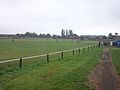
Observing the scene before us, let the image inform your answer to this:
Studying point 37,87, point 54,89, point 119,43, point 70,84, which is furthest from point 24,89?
point 119,43

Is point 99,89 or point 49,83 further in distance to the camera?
point 49,83

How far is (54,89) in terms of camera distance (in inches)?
366

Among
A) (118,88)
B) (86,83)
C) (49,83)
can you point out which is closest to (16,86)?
(49,83)

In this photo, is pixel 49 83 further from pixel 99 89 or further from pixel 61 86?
pixel 99 89

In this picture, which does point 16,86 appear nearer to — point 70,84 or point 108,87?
point 70,84

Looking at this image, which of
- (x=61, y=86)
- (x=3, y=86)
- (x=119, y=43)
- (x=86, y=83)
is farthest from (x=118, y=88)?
(x=119, y=43)

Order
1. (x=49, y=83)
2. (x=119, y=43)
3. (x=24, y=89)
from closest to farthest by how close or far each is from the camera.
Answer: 1. (x=24, y=89)
2. (x=49, y=83)
3. (x=119, y=43)

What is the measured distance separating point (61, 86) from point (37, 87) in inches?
41.3

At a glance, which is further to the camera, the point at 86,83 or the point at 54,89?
the point at 86,83

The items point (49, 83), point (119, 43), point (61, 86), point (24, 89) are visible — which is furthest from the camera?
point (119, 43)

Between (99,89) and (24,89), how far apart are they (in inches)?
121

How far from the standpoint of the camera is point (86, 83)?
10.9 meters

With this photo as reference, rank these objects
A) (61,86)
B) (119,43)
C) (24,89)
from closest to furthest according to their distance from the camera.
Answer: (24,89), (61,86), (119,43)

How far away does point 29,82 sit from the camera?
10742 millimetres
